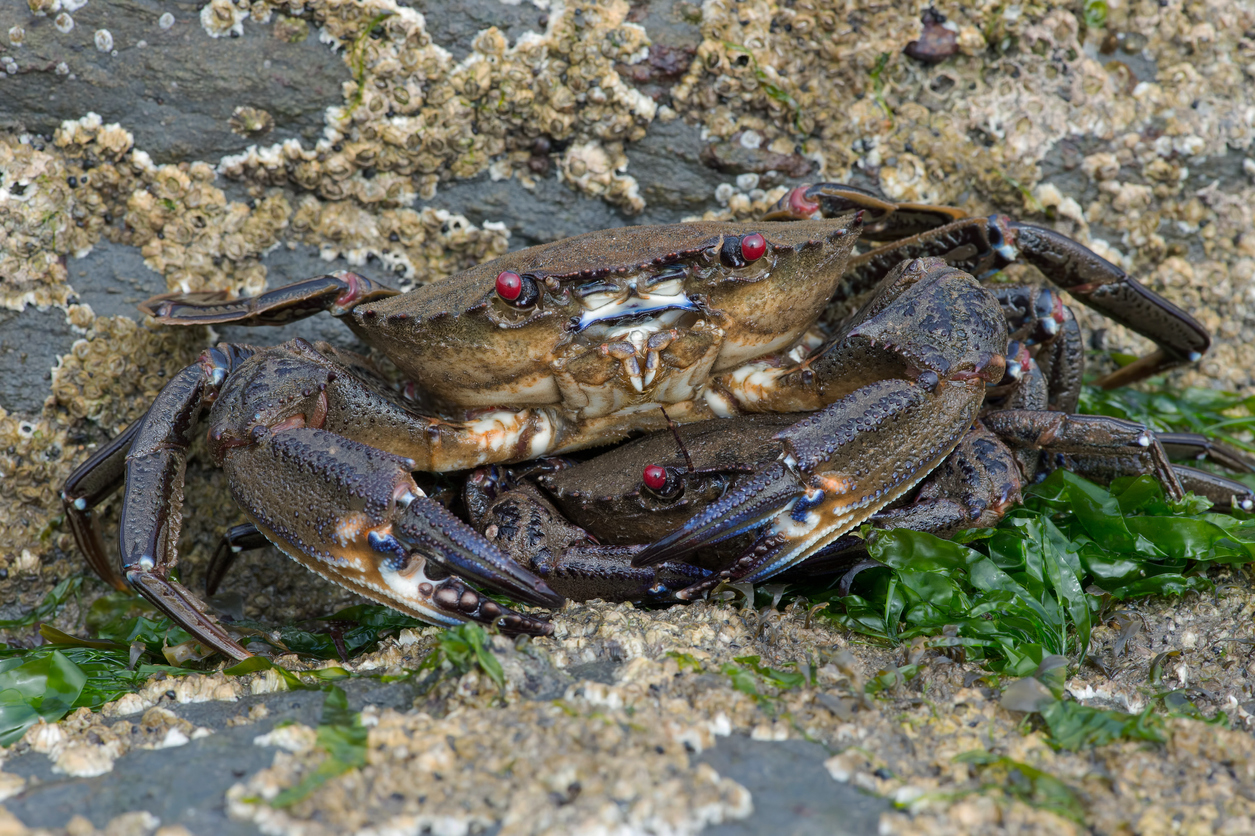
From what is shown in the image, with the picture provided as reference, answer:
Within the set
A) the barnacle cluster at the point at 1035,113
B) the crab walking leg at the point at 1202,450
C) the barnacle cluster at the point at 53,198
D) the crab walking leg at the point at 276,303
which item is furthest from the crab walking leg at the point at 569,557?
the crab walking leg at the point at 1202,450

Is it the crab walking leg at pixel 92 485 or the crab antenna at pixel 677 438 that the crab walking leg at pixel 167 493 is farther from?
the crab antenna at pixel 677 438

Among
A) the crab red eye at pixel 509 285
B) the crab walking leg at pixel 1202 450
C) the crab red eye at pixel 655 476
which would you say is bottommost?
the crab walking leg at pixel 1202 450

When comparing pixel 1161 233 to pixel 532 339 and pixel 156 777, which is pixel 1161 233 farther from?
pixel 156 777

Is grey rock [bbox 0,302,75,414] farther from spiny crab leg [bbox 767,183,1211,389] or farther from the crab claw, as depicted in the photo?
spiny crab leg [bbox 767,183,1211,389]

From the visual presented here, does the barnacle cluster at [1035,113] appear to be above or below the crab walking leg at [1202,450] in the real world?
above

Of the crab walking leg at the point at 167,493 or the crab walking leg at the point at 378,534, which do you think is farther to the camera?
the crab walking leg at the point at 167,493

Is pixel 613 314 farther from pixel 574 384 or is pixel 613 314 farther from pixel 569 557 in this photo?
pixel 569 557
